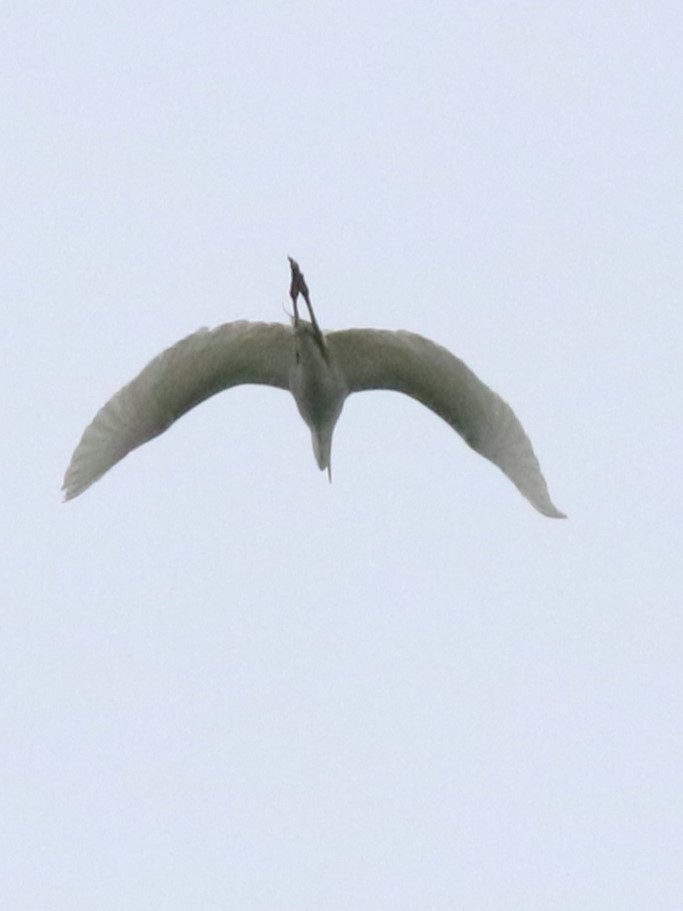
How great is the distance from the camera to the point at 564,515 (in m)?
9.77

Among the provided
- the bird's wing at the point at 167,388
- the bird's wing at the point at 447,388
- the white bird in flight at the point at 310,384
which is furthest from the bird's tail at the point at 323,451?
the bird's wing at the point at 167,388

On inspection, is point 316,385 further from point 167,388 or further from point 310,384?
point 167,388

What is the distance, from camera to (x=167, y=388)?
Result: 31.5 ft

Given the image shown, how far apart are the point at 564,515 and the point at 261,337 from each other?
1.99m

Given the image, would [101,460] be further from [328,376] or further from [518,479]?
[518,479]

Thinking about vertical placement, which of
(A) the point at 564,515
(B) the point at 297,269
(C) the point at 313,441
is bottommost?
(A) the point at 564,515

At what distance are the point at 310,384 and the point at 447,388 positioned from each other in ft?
2.56

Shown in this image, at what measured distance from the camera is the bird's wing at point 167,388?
9.53 m

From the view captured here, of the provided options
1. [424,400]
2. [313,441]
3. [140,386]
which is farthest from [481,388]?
[140,386]

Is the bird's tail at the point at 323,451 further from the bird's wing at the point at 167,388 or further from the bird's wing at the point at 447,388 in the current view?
the bird's wing at the point at 167,388

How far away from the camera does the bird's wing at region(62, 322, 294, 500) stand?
9.53m

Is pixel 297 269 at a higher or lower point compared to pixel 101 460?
higher

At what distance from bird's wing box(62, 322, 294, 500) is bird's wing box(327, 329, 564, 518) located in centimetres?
42

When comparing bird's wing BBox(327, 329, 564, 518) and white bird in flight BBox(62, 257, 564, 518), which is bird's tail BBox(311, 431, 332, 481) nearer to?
white bird in flight BBox(62, 257, 564, 518)
